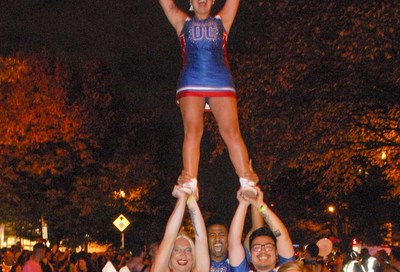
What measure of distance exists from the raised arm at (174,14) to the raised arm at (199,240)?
1.58 m

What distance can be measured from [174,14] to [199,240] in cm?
204

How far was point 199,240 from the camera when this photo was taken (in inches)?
246

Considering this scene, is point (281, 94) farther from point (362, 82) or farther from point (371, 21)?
point (371, 21)

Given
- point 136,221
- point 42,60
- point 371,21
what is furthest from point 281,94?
point 136,221

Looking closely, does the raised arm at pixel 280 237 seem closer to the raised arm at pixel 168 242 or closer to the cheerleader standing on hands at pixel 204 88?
the cheerleader standing on hands at pixel 204 88

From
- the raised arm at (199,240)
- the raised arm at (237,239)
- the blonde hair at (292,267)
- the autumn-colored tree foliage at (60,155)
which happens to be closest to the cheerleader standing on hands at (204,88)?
the raised arm at (199,240)

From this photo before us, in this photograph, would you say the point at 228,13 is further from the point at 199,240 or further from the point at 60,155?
the point at 60,155

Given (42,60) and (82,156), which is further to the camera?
(82,156)

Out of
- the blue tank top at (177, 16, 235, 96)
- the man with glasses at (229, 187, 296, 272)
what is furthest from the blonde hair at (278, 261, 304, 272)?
the blue tank top at (177, 16, 235, 96)

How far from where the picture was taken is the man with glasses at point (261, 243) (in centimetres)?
580

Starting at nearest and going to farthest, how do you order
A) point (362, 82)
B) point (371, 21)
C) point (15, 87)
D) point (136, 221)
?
point (371, 21)
point (362, 82)
point (15, 87)
point (136, 221)

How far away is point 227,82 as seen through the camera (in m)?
6.83

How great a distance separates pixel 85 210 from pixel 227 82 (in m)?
33.1

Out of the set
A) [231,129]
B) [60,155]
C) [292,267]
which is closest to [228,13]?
[231,129]
